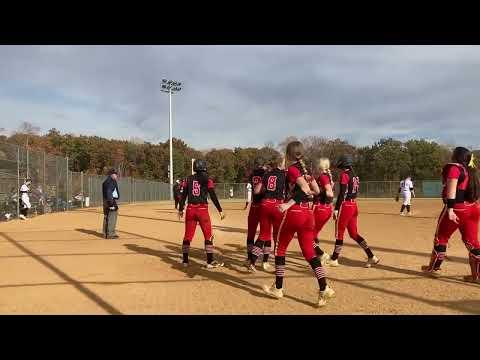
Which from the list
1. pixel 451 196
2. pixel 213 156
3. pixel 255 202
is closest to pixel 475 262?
pixel 451 196

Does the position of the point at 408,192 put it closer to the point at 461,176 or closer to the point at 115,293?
the point at 461,176

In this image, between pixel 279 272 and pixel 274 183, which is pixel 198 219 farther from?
pixel 279 272

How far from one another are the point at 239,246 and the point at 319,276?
20.3 ft

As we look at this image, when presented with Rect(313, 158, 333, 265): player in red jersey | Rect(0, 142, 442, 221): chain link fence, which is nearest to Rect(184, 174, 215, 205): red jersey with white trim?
Rect(313, 158, 333, 265): player in red jersey

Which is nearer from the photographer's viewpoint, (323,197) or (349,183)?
(323,197)

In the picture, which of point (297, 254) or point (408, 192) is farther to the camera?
point (408, 192)

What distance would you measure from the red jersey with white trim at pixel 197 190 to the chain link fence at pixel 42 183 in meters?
15.7

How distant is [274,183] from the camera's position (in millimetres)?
7773

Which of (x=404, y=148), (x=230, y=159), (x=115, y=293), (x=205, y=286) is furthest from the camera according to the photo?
(x=230, y=159)

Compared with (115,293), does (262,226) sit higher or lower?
higher

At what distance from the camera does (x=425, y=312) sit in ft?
18.1

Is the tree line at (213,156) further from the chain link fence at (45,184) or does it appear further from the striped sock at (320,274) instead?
the striped sock at (320,274)

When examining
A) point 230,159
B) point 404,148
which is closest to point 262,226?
point 404,148

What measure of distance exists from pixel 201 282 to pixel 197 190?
1.83 meters
